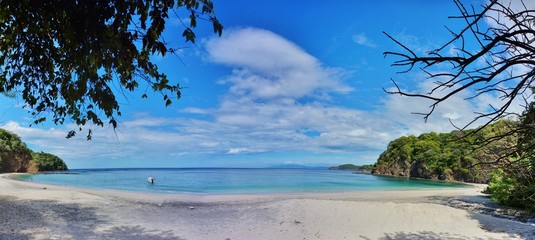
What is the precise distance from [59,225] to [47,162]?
306 ft

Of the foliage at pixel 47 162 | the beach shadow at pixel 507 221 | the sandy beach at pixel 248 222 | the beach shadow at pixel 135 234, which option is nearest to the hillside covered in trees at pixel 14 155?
the foliage at pixel 47 162

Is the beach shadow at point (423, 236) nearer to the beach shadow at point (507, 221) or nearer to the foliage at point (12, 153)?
the beach shadow at point (507, 221)

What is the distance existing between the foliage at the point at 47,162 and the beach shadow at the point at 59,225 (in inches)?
3015

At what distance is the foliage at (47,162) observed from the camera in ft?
263

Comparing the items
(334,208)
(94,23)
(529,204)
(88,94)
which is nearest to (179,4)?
(94,23)

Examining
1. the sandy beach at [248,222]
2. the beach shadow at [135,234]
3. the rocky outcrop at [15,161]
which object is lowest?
the beach shadow at [135,234]

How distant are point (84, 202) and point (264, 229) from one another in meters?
8.88

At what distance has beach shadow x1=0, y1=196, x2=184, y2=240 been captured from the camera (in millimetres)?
8477

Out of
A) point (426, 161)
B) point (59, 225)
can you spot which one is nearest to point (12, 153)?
point (59, 225)

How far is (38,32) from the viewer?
5.54m

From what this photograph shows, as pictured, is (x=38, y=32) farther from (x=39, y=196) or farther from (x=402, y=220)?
(x=39, y=196)

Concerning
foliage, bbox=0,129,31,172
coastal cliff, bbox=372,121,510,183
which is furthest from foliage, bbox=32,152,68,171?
coastal cliff, bbox=372,121,510,183

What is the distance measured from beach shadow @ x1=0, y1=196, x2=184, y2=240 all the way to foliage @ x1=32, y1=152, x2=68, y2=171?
251 ft

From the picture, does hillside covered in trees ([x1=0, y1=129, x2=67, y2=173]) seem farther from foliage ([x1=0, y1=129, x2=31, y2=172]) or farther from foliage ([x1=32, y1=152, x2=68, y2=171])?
foliage ([x1=32, y1=152, x2=68, y2=171])
